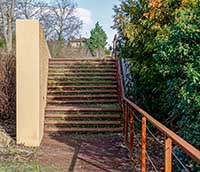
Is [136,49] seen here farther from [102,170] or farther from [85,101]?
[102,170]

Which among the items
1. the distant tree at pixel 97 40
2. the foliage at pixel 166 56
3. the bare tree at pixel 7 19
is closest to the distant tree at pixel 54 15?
the bare tree at pixel 7 19

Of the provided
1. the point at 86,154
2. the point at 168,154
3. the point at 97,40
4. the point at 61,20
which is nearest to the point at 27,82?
the point at 86,154

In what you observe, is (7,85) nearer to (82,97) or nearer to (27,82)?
(82,97)

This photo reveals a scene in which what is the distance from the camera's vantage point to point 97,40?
30.8 metres

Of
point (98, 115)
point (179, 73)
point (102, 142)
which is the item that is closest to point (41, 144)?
point (102, 142)

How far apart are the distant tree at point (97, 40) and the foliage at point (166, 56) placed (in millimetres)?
18889

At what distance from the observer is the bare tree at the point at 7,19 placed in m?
18.6

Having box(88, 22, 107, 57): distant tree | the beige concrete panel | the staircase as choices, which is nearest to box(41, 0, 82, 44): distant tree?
box(88, 22, 107, 57): distant tree

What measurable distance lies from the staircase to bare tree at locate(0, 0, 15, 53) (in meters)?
7.72

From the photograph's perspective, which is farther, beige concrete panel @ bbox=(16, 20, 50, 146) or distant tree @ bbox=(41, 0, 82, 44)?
distant tree @ bbox=(41, 0, 82, 44)

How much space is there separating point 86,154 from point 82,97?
352cm

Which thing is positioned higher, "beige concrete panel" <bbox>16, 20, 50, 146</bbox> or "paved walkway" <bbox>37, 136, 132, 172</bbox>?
"beige concrete panel" <bbox>16, 20, 50, 146</bbox>

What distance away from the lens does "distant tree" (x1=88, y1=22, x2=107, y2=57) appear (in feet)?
95.2

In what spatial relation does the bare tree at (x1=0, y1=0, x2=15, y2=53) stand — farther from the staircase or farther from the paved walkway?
the paved walkway
